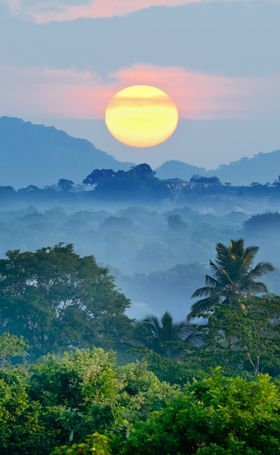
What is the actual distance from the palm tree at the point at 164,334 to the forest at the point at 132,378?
0.05 metres

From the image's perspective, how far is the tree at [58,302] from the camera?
47812 mm

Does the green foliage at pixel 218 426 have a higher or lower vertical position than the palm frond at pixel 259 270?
lower

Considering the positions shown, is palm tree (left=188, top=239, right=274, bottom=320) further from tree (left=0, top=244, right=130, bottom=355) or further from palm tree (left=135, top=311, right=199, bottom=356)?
tree (left=0, top=244, right=130, bottom=355)

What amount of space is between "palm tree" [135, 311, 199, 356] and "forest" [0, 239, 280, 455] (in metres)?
0.05

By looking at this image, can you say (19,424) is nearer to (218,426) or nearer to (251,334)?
(218,426)

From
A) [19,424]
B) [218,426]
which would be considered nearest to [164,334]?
[19,424]

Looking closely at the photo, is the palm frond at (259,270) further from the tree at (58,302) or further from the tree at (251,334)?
the tree at (58,302)

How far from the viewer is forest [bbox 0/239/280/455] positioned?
1366 cm

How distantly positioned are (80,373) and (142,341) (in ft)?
64.0

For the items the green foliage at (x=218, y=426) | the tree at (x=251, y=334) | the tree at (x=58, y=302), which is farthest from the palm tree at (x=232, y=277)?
the green foliage at (x=218, y=426)

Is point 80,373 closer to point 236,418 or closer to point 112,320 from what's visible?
point 236,418

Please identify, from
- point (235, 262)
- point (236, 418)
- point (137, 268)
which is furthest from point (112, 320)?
point (137, 268)

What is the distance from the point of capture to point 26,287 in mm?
49969

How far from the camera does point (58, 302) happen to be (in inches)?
2010
